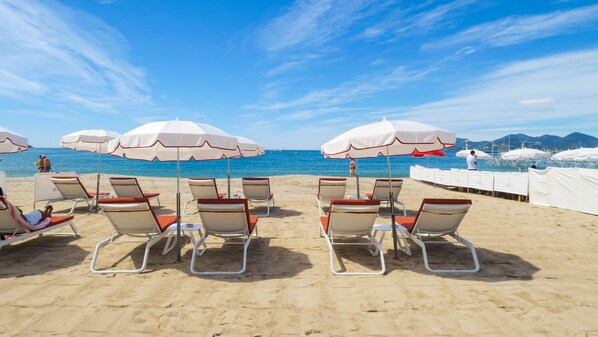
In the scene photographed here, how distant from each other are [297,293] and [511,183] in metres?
10.9

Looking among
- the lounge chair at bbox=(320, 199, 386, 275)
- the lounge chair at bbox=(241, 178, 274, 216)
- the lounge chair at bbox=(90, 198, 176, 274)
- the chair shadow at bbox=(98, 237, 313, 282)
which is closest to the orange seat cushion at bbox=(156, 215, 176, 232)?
the lounge chair at bbox=(90, 198, 176, 274)

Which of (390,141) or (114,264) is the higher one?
(390,141)

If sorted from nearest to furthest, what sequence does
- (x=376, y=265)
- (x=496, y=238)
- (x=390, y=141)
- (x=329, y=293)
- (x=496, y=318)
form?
(x=496, y=318) → (x=329, y=293) → (x=390, y=141) → (x=376, y=265) → (x=496, y=238)

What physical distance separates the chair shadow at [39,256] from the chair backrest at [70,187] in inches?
104

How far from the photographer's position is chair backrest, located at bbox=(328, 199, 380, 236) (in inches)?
170

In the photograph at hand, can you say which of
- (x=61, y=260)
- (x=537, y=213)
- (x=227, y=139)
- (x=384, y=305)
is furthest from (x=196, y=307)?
(x=537, y=213)

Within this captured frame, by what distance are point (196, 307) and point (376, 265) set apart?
2.57 m

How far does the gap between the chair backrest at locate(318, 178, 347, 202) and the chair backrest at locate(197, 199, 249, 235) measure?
13.0 feet

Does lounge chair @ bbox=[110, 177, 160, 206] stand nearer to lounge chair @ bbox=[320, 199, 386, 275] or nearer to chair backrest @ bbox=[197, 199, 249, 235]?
chair backrest @ bbox=[197, 199, 249, 235]

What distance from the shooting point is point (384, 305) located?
10.3 ft

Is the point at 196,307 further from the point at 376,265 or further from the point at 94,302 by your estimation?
the point at 376,265

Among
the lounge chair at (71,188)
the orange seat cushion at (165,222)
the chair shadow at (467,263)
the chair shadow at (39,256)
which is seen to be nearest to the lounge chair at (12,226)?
the chair shadow at (39,256)

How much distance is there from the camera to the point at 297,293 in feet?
11.3

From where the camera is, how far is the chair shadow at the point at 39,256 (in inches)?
161
